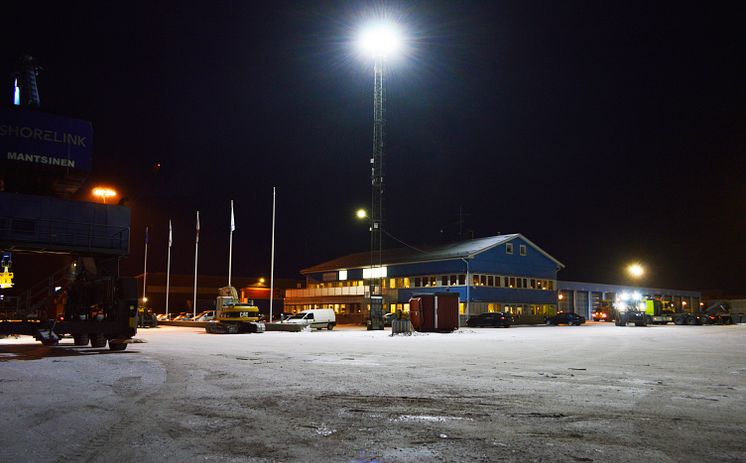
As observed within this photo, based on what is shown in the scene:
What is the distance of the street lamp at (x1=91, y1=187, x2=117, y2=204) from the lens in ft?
134

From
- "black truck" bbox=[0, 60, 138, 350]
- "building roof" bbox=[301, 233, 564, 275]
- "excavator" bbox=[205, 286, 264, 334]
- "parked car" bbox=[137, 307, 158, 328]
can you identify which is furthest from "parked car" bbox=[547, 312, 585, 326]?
"black truck" bbox=[0, 60, 138, 350]

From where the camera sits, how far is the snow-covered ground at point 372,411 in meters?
6.87

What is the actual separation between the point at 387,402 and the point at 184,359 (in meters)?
10.8

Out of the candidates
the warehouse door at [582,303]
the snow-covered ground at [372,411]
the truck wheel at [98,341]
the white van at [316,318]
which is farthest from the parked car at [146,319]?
the warehouse door at [582,303]

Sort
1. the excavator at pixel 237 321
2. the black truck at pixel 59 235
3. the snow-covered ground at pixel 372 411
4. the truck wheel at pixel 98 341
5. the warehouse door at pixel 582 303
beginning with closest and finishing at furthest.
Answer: the snow-covered ground at pixel 372 411, the black truck at pixel 59 235, the truck wheel at pixel 98 341, the excavator at pixel 237 321, the warehouse door at pixel 582 303

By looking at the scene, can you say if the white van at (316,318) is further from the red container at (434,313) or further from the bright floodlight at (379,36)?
the bright floodlight at (379,36)

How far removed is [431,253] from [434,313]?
26.4 metres

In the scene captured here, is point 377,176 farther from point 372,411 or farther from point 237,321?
point 372,411

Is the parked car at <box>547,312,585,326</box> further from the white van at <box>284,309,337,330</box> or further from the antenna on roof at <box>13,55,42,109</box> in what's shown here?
the antenna on roof at <box>13,55,42,109</box>

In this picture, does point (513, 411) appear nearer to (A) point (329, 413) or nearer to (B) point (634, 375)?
(A) point (329, 413)

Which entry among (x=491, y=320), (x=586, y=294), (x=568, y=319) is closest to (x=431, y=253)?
(x=491, y=320)

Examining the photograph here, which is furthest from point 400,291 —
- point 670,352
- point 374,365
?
point 374,365

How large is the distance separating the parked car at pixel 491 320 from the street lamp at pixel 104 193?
33.8 meters

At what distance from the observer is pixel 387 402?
10125mm
